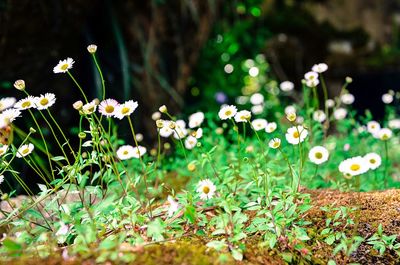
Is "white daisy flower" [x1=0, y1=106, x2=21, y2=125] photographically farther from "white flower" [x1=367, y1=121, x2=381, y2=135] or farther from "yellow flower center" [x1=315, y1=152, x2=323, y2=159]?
"white flower" [x1=367, y1=121, x2=381, y2=135]

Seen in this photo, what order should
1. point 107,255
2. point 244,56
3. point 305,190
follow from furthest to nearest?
1. point 244,56
2. point 305,190
3. point 107,255

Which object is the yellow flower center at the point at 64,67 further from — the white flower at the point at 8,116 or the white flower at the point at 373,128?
the white flower at the point at 373,128

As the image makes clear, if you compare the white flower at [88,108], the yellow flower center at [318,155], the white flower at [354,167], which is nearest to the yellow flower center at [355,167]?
the white flower at [354,167]

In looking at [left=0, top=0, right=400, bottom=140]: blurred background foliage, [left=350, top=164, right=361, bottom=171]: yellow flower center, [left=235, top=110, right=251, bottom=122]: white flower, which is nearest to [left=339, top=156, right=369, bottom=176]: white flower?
[left=350, top=164, right=361, bottom=171]: yellow flower center

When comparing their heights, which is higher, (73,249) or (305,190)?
(73,249)

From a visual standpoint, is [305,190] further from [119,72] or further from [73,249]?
[119,72]

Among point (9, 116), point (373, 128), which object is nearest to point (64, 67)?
point (9, 116)

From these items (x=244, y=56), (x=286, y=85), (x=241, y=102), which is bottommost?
(x=241, y=102)

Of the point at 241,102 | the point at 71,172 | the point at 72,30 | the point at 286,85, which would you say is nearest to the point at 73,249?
the point at 71,172

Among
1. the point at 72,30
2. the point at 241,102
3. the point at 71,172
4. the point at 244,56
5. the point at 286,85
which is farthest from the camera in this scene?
the point at 244,56
